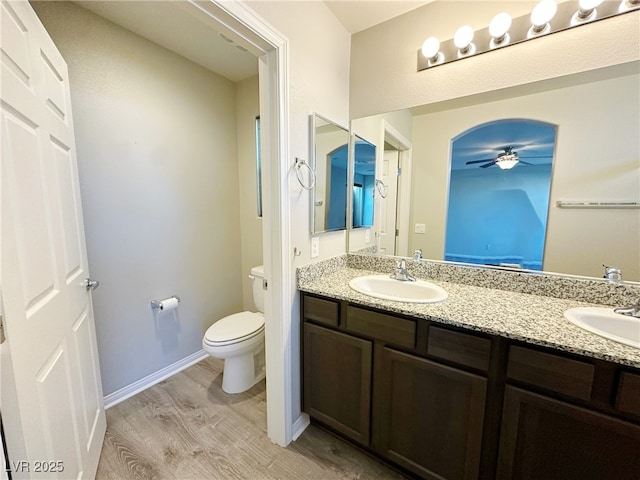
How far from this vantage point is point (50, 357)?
3.14 ft

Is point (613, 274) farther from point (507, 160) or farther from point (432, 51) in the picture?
point (432, 51)

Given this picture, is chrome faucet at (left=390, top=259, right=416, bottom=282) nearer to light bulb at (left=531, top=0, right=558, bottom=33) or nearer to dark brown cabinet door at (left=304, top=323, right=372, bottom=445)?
dark brown cabinet door at (left=304, top=323, right=372, bottom=445)

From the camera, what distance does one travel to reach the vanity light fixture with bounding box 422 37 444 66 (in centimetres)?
143

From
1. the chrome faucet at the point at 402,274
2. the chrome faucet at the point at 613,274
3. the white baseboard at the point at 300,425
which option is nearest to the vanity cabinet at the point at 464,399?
the white baseboard at the point at 300,425

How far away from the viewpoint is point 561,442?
3.05 ft

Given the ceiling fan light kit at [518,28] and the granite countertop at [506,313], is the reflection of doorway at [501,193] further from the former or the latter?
the ceiling fan light kit at [518,28]

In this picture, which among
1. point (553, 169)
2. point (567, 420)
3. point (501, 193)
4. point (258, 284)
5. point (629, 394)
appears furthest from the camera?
point (258, 284)

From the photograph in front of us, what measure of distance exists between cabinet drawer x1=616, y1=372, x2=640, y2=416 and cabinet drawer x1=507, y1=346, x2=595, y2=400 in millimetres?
66

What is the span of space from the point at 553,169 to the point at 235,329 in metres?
2.16

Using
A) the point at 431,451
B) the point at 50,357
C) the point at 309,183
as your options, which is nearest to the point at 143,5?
the point at 309,183

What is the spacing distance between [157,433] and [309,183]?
5.73 feet

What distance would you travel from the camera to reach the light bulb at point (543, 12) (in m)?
1.17

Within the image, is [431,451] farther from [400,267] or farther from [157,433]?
[157,433]

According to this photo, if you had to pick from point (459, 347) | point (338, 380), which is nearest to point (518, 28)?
point (459, 347)
